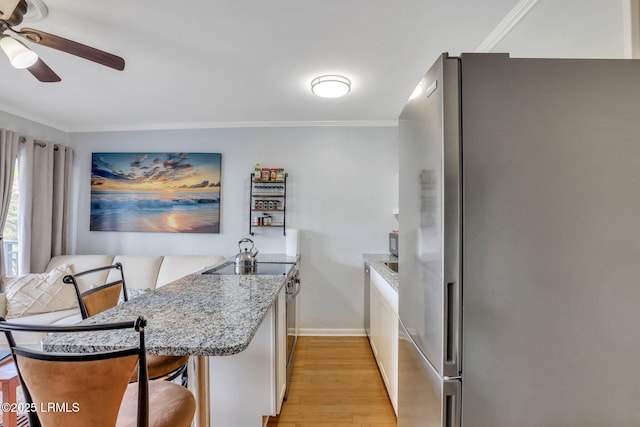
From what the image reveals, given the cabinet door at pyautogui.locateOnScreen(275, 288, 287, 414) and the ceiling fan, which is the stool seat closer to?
the cabinet door at pyautogui.locateOnScreen(275, 288, 287, 414)

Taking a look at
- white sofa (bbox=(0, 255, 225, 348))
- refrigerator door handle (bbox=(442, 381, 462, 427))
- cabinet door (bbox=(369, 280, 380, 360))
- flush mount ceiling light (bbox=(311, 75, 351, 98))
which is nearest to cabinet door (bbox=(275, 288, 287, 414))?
cabinet door (bbox=(369, 280, 380, 360))

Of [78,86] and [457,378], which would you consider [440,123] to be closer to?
[457,378]

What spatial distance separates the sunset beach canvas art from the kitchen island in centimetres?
146

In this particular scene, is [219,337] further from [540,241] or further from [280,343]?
[540,241]

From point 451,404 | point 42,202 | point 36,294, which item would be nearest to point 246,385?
point 451,404

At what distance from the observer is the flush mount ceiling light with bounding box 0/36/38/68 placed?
1.29m

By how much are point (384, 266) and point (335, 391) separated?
3.53 feet

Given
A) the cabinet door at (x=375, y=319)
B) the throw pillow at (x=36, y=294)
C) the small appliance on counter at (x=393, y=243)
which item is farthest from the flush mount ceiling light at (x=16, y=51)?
the small appliance on counter at (x=393, y=243)

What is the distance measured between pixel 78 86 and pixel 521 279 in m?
3.38

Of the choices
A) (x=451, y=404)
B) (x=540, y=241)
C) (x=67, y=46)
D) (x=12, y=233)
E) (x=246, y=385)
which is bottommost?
(x=246, y=385)

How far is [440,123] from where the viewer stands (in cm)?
89

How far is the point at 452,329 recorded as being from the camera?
2.90ft

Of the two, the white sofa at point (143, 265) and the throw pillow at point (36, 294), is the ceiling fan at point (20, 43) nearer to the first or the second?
the white sofa at point (143, 265)

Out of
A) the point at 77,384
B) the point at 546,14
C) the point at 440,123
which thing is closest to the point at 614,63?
the point at 440,123
